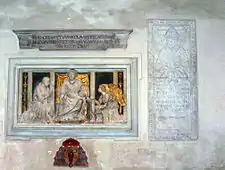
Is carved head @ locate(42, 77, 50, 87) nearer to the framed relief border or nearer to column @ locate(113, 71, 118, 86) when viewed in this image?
the framed relief border

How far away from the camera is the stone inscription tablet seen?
5309mm

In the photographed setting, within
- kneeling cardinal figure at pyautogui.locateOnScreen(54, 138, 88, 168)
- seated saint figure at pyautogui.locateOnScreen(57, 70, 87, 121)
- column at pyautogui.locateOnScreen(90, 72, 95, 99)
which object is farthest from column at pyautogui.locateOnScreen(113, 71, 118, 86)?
kneeling cardinal figure at pyautogui.locateOnScreen(54, 138, 88, 168)

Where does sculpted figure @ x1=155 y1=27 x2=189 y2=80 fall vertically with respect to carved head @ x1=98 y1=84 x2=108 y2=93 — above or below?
above

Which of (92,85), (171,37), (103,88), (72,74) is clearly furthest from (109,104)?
(171,37)

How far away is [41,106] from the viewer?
5.40m

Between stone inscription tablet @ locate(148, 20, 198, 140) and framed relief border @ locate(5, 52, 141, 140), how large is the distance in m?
0.29

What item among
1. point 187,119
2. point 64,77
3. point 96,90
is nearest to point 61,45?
point 64,77

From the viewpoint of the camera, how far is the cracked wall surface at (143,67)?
5.22m

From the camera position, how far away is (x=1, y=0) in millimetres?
5539

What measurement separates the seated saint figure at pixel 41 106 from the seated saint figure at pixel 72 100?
20cm

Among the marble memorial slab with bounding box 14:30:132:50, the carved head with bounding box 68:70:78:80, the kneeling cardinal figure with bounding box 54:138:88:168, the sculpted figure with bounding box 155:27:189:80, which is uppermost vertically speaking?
the marble memorial slab with bounding box 14:30:132:50

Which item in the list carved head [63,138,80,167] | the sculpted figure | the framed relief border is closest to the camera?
carved head [63,138,80,167]

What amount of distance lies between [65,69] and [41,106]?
0.75 meters

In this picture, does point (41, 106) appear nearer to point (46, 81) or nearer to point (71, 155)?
point (46, 81)
